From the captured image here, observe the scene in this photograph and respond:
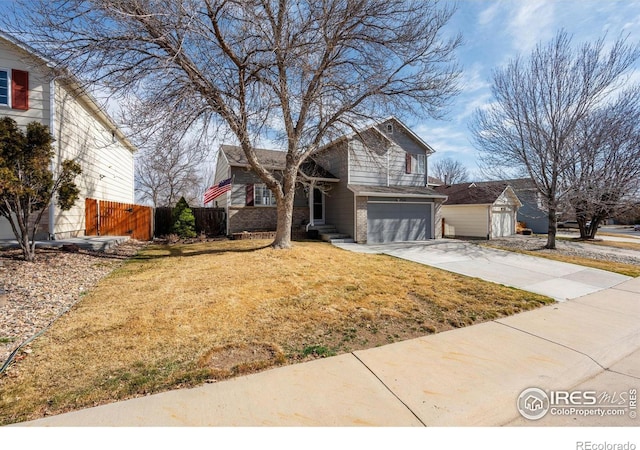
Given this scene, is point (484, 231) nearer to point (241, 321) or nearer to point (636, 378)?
point (636, 378)

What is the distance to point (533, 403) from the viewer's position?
102 inches

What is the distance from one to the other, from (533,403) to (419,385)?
3.42 feet

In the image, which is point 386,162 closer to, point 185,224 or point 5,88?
point 185,224

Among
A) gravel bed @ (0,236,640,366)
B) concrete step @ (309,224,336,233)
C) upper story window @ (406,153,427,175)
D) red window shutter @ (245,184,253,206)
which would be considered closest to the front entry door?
concrete step @ (309,224,336,233)

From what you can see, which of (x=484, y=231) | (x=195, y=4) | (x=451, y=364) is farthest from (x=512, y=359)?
(x=484, y=231)

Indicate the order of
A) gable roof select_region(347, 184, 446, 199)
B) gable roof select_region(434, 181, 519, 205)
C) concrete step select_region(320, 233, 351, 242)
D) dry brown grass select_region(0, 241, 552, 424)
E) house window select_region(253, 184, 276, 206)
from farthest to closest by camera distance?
gable roof select_region(434, 181, 519, 205) < house window select_region(253, 184, 276, 206) < concrete step select_region(320, 233, 351, 242) < gable roof select_region(347, 184, 446, 199) < dry brown grass select_region(0, 241, 552, 424)

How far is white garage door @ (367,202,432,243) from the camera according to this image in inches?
539

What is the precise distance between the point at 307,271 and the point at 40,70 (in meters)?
10.3

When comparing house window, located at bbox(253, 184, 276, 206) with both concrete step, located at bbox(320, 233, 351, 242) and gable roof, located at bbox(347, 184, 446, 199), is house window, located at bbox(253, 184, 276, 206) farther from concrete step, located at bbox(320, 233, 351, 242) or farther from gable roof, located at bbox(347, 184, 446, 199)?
gable roof, located at bbox(347, 184, 446, 199)

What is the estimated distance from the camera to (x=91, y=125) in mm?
11711

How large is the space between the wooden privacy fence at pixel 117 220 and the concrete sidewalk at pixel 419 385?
11880 millimetres

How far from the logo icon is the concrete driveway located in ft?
13.5

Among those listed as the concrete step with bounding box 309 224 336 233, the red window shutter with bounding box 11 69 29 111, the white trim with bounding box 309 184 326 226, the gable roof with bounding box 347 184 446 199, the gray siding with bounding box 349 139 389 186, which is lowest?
the concrete step with bounding box 309 224 336 233

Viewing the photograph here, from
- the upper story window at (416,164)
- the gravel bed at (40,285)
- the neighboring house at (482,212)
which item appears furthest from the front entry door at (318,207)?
the neighboring house at (482,212)
